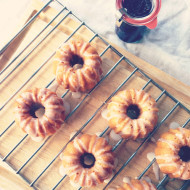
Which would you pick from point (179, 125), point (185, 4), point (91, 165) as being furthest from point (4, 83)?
point (185, 4)

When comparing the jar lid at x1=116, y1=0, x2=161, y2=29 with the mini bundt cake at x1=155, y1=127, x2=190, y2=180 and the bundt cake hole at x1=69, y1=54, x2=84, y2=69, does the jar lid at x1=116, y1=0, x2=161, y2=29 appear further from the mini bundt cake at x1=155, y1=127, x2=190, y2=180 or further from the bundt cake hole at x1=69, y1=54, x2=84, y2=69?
the mini bundt cake at x1=155, y1=127, x2=190, y2=180

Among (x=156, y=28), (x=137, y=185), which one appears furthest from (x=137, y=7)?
(x=137, y=185)

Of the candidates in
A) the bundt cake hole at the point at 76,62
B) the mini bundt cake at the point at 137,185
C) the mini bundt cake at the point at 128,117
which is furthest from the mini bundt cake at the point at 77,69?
the mini bundt cake at the point at 137,185

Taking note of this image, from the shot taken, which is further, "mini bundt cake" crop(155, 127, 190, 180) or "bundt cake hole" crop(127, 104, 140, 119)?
"bundt cake hole" crop(127, 104, 140, 119)

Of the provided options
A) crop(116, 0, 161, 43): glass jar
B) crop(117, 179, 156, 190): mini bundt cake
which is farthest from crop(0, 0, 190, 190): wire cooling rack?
crop(116, 0, 161, 43): glass jar

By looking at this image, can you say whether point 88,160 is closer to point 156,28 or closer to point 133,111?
point 133,111

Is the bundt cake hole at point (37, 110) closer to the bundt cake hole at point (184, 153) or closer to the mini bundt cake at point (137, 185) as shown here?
→ the mini bundt cake at point (137, 185)
